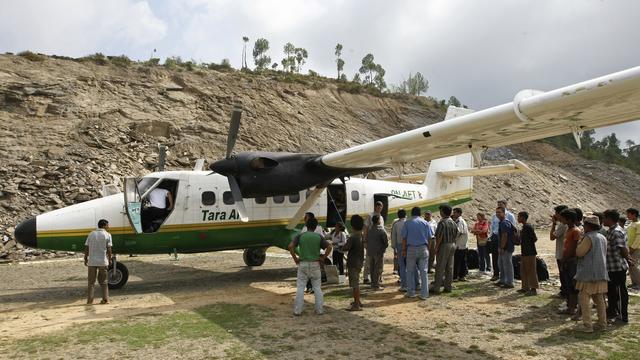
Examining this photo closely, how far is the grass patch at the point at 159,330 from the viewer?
6858mm

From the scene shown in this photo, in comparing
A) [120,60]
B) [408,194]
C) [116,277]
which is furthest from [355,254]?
[120,60]

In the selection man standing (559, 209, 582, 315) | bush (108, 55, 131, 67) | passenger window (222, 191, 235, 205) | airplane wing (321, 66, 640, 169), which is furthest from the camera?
bush (108, 55, 131, 67)

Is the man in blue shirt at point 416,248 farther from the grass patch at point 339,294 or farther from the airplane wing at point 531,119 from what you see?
the airplane wing at point 531,119

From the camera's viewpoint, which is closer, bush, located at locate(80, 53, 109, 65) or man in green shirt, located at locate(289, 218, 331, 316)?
man in green shirt, located at locate(289, 218, 331, 316)

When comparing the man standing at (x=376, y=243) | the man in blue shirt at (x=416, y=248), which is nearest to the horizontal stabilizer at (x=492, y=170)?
the man in blue shirt at (x=416, y=248)

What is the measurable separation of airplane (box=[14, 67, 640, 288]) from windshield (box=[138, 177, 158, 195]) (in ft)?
0.08

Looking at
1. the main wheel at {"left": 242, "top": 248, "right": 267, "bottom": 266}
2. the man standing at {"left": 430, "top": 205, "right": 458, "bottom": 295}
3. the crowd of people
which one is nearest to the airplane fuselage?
the main wheel at {"left": 242, "top": 248, "right": 267, "bottom": 266}

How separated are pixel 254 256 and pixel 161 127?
15.0m

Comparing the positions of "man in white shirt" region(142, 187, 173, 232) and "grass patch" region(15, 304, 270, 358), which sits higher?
"man in white shirt" region(142, 187, 173, 232)

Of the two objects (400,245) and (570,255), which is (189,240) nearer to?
(400,245)

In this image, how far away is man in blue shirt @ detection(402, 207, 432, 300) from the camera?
A: 31.2ft

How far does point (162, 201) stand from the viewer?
12.0 m

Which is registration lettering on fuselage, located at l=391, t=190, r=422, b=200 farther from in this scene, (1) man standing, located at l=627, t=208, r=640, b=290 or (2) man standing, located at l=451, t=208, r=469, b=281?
(1) man standing, located at l=627, t=208, r=640, b=290

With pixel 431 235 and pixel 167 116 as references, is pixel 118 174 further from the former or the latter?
pixel 431 235
